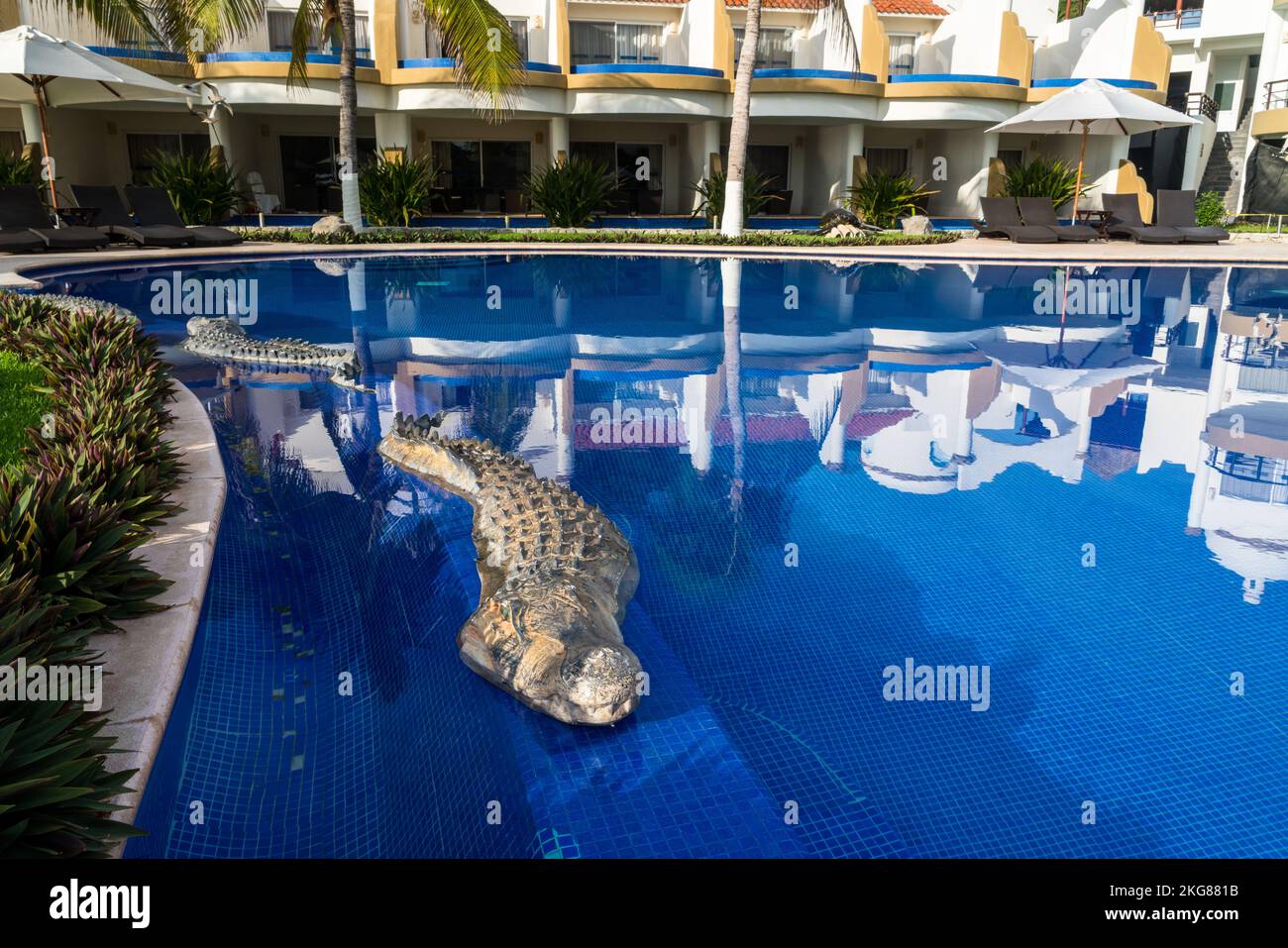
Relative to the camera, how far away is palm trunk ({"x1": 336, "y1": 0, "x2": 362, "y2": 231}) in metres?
18.6

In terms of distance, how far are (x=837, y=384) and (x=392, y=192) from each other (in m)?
16.0

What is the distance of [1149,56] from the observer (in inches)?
1070

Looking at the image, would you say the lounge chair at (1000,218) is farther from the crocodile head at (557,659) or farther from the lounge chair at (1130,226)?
the crocodile head at (557,659)

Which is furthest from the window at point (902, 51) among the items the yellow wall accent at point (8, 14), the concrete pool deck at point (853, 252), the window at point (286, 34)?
the yellow wall accent at point (8, 14)

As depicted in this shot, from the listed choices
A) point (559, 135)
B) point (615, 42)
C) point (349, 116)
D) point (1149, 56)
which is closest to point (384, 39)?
point (559, 135)

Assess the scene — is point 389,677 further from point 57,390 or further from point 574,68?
point 574,68

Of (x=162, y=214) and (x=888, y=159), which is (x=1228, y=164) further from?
(x=162, y=214)

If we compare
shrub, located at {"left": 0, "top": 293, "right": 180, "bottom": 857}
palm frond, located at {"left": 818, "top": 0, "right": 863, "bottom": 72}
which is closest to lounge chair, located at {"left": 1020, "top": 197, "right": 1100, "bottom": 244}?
palm frond, located at {"left": 818, "top": 0, "right": 863, "bottom": 72}
